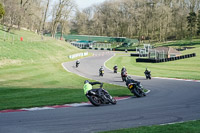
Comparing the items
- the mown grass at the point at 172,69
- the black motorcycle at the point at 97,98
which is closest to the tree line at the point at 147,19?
the mown grass at the point at 172,69

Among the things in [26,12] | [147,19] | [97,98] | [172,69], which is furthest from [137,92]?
[147,19]

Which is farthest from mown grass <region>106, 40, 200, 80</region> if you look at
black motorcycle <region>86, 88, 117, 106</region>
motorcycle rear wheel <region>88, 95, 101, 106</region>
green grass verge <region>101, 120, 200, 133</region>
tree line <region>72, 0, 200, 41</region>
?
tree line <region>72, 0, 200, 41</region>

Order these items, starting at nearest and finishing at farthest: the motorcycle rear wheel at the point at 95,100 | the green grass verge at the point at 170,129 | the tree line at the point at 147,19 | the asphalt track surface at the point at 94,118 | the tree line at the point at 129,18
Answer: the green grass verge at the point at 170,129
the asphalt track surface at the point at 94,118
the motorcycle rear wheel at the point at 95,100
the tree line at the point at 129,18
the tree line at the point at 147,19

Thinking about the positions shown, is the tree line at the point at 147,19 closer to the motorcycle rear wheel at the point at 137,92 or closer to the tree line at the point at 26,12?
the tree line at the point at 26,12

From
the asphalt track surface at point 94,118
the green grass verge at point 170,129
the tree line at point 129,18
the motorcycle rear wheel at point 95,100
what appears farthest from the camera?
the tree line at point 129,18

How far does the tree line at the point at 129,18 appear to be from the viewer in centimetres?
9094

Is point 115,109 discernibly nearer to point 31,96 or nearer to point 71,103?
point 71,103

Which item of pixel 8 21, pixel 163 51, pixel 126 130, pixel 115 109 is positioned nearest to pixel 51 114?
pixel 115 109

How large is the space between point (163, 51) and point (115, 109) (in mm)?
45792

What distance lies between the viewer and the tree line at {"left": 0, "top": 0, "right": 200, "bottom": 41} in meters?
90.9

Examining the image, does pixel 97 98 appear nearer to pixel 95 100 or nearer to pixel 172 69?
pixel 95 100

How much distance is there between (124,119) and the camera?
34.4ft

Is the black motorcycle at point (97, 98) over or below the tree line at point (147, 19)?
below

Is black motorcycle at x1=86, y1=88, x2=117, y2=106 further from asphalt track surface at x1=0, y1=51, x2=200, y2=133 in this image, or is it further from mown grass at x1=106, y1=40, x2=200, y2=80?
mown grass at x1=106, y1=40, x2=200, y2=80
